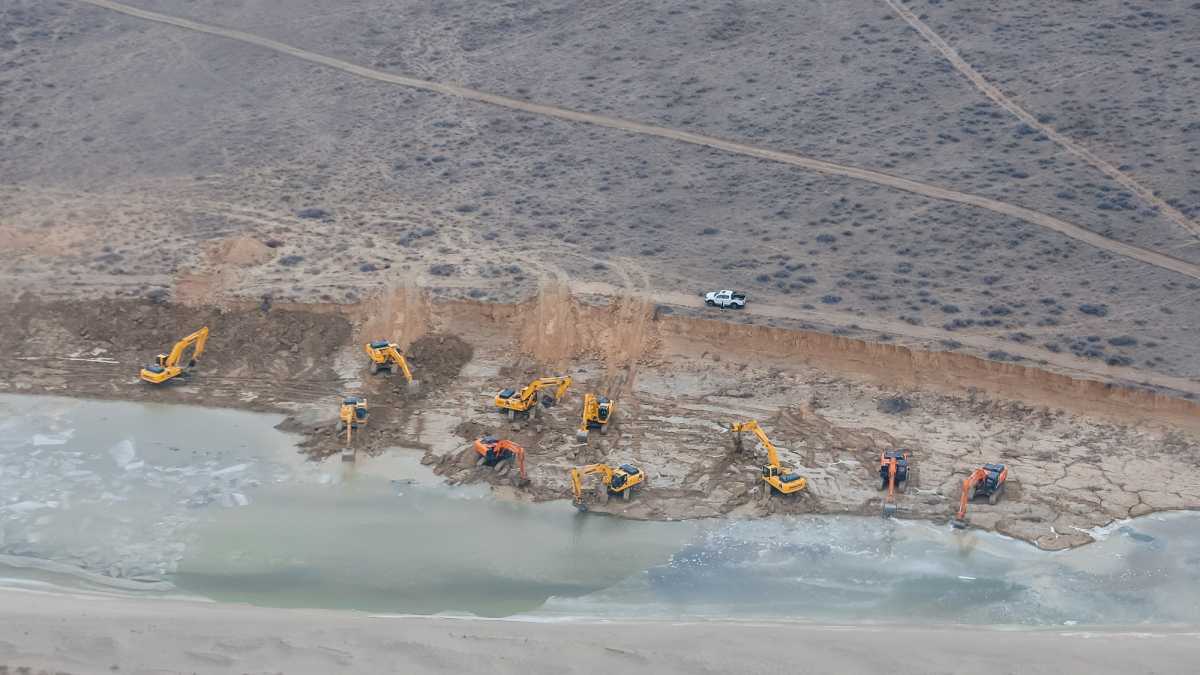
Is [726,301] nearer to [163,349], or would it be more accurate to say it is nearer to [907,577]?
[907,577]

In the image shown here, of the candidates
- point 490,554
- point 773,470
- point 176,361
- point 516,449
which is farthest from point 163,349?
point 773,470

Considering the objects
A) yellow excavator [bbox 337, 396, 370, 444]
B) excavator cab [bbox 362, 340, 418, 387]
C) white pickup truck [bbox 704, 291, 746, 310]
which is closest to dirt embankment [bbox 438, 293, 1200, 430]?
white pickup truck [bbox 704, 291, 746, 310]

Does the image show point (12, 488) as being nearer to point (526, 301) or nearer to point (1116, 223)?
point (526, 301)

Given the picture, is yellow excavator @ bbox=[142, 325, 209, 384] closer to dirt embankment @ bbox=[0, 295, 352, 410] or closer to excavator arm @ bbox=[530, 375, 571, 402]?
dirt embankment @ bbox=[0, 295, 352, 410]

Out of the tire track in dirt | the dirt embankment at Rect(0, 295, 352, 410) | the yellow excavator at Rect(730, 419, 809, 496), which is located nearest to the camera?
the yellow excavator at Rect(730, 419, 809, 496)

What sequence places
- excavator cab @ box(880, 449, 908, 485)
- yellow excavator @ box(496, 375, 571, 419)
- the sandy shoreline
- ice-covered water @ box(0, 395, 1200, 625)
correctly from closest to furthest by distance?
the sandy shoreline < ice-covered water @ box(0, 395, 1200, 625) < excavator cab @ box(880, 449, 908, 485) < yellow excavator @ box(496, 375, 571, 419)

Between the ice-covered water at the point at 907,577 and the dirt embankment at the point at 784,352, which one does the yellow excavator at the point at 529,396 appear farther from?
the ice-covered water at the point at 907,577

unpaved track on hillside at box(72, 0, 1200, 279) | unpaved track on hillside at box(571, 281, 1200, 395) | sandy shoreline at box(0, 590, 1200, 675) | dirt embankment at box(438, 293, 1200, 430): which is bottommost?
sandy shoreline at box(0, 590, 1200, 675)

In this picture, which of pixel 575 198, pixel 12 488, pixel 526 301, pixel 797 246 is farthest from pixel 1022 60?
pixel 12 488
